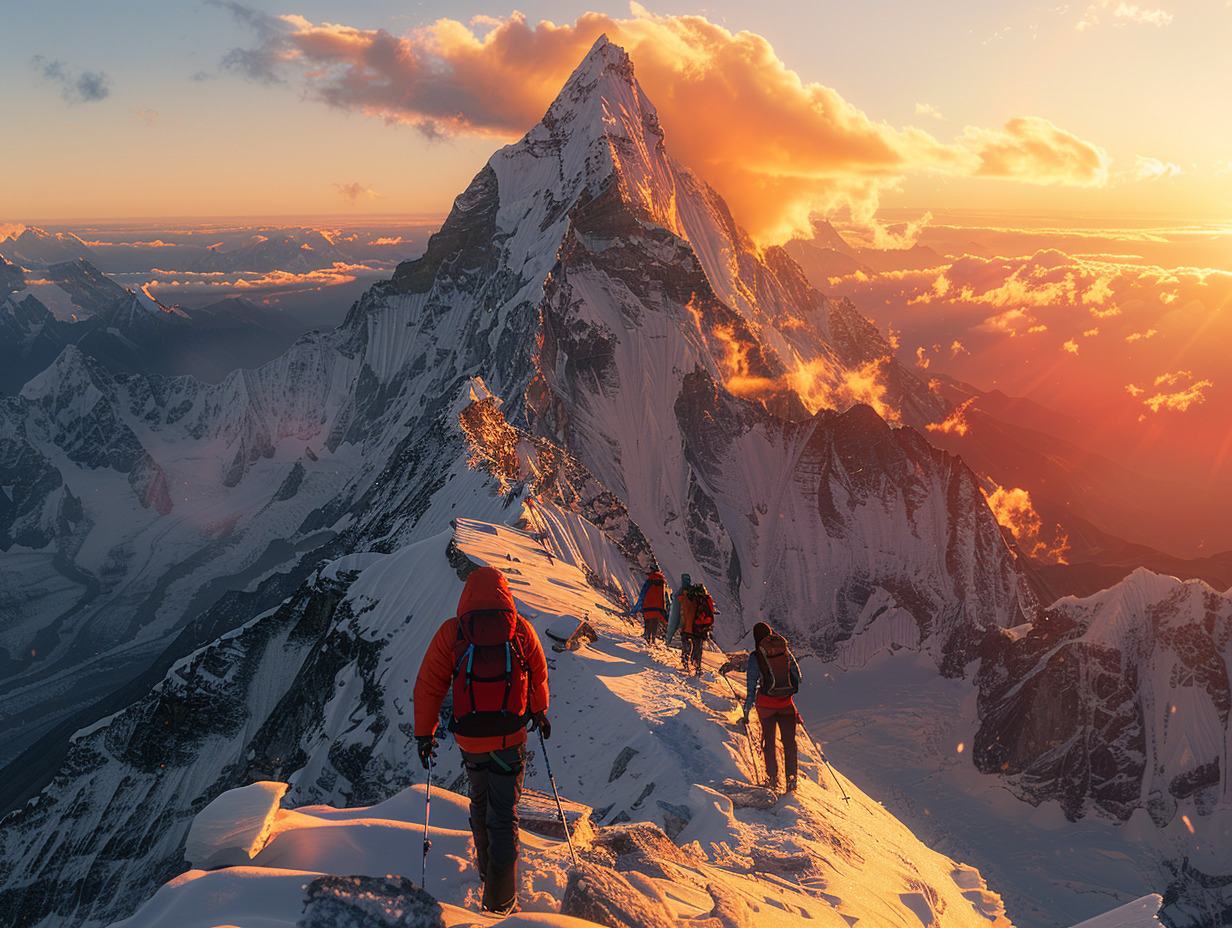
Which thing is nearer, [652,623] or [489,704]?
[489,704]

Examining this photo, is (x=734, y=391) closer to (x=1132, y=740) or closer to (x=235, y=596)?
(x=1132, y=740)

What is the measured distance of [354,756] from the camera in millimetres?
26297

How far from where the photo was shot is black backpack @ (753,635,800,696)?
13.3 m

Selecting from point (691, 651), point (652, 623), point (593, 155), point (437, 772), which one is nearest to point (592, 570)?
point (652, 623)

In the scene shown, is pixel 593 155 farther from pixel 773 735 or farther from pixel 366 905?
pixel 366 905

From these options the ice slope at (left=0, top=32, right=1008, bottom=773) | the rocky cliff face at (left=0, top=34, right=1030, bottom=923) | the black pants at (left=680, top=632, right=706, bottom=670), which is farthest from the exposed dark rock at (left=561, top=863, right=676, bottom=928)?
the ice slope at (left=0, top=32, right=1008, bottom=773)

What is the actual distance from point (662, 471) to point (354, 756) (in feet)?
327

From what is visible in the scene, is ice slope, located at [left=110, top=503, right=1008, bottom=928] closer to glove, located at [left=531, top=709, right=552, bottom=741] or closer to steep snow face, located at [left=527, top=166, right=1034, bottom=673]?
glove, located at [left=531, top=709, right=552, bottom=741]

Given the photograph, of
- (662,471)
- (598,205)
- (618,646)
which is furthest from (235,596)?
(618,646)

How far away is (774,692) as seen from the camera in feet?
43.6

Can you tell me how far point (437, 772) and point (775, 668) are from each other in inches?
500

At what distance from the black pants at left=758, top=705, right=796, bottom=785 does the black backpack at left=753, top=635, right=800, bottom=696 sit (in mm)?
503

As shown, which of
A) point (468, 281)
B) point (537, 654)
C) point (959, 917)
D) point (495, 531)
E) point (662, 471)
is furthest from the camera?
point (468, 281)

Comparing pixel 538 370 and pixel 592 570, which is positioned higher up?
pixel 538 370
